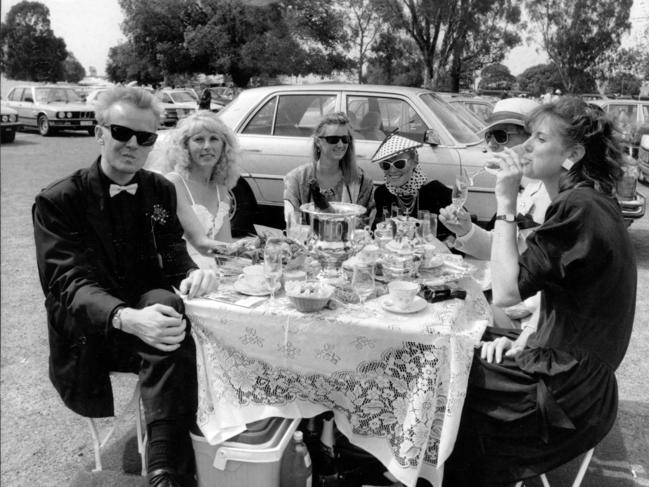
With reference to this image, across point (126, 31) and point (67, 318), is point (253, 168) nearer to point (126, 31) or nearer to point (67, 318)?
point (67, 318)

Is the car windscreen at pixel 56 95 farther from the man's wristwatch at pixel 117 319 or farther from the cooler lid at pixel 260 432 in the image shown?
the cooler lid at pixel 260 432

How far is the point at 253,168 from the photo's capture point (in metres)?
6.35

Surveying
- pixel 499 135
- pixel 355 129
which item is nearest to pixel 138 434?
pixel 499 135

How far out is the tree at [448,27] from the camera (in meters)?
26.4

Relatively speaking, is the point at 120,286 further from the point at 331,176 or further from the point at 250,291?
the point at 331,176

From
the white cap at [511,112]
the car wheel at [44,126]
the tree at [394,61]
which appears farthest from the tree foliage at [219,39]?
the white cap at [511,112]

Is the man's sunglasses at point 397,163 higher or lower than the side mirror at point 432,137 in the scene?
lower

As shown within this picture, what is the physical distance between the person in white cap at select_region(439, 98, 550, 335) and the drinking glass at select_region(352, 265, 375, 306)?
0.67m

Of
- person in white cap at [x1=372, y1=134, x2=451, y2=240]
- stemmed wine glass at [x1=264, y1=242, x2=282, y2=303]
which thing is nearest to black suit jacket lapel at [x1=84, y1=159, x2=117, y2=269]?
stemmed wine glass at [x1=264, y1=242, x2=282, y2=303]

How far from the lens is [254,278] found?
229 cm

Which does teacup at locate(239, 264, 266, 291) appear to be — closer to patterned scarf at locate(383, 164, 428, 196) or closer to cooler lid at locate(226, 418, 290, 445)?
cooler lid at locate(226, 418, 290, 445)

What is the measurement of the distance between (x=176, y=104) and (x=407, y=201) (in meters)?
22.4

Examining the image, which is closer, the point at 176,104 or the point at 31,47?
the point at 176,104

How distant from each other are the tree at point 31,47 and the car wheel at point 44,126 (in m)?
51.9
